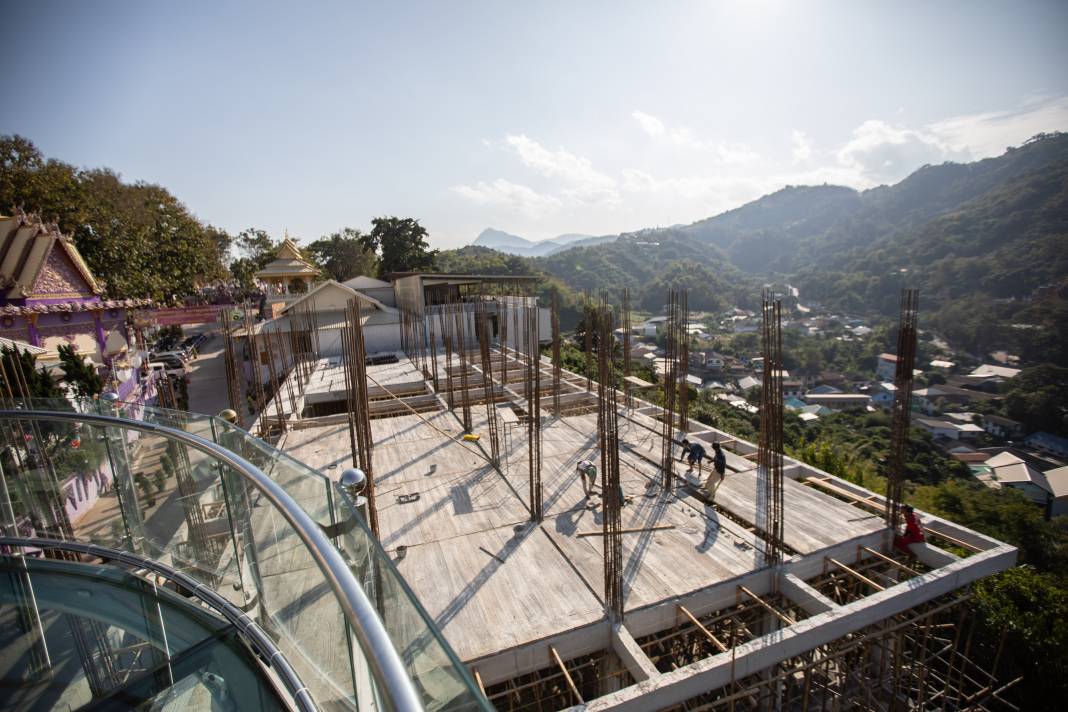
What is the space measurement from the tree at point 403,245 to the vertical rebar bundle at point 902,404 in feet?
111

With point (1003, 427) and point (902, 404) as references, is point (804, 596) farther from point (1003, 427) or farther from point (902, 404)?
point (1003, 427)

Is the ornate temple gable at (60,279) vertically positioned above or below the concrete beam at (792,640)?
above

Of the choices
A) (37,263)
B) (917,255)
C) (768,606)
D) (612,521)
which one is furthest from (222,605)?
(917,255)

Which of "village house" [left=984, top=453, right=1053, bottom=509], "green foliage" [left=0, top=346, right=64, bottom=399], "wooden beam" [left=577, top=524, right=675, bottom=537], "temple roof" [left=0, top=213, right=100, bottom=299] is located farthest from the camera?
"village house" [left=984, top=453, right=1053, bottom=509]

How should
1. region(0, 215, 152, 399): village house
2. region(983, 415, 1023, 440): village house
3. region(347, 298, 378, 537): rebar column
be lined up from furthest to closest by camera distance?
1. region(983, 415, 1023, 440): village house
2. region(0, 215, 152, 399): village house
3. region(347, 298, 378, 537): rebar column

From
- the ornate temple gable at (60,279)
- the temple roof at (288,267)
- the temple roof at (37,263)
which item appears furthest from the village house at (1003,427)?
the temple roof at (37,263)

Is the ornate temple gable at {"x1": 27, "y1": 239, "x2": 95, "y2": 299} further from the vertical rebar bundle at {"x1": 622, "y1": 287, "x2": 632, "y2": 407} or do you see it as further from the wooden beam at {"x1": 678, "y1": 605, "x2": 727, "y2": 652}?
the wooden beam at {"x1": 678, "y1": 605, "x2": 727, "y2": 652}

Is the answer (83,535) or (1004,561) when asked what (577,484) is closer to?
(1004,561)

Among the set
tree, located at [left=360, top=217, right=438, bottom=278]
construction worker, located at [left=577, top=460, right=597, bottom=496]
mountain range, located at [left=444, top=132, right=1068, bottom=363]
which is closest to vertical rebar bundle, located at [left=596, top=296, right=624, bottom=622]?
construction worker, located at [left=577, top=460, right=597, bottom=496]

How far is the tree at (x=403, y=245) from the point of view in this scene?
37.3 m

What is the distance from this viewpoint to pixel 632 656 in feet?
15.5

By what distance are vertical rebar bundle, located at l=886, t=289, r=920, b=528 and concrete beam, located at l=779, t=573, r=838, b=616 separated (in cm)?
208

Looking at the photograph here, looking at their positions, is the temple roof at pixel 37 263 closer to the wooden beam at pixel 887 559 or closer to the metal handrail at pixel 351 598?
the metal handrail at pixel 351 598

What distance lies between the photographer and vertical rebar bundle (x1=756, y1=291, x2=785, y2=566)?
20.1ft
